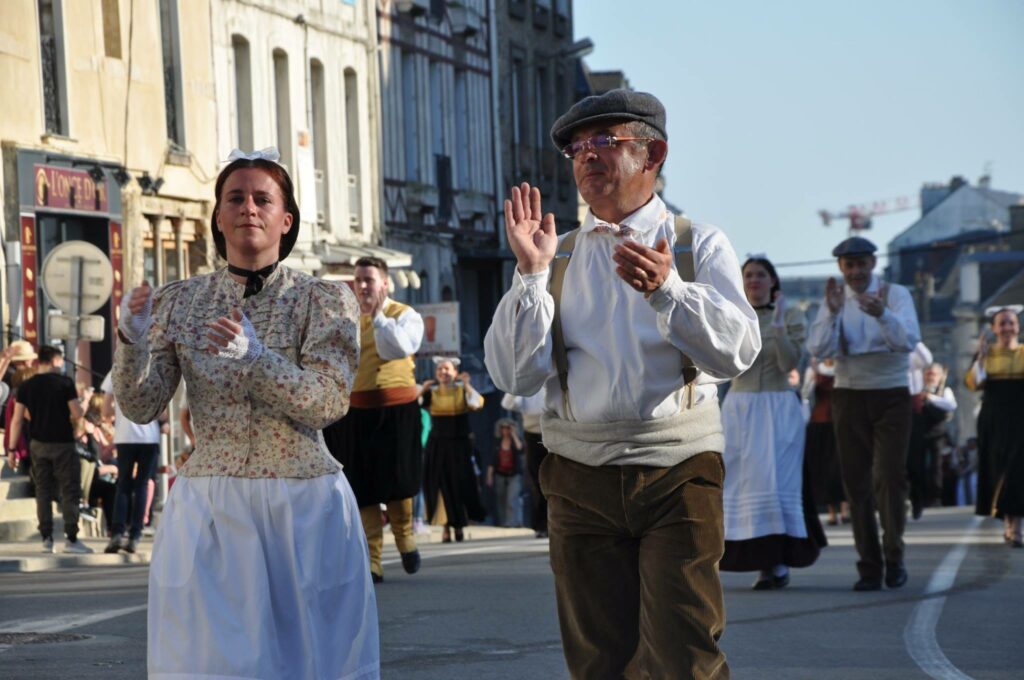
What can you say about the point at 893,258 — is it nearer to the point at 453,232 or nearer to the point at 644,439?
the point at 453,232

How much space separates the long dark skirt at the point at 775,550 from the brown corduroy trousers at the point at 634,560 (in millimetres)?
6862

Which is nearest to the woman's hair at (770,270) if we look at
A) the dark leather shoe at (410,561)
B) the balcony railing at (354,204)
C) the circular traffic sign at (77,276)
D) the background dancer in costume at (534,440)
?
the dark leather shoe at (410,561)

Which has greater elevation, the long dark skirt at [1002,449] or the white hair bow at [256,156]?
the white hair bow at [256,156]

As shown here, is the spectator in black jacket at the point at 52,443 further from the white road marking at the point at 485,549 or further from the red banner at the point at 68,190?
the red banner at the point at 68,190

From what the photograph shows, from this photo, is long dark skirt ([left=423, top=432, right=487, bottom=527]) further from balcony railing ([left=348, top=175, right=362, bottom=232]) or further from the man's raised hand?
the man's raised hand

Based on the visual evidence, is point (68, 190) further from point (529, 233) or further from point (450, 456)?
point (529, 233)

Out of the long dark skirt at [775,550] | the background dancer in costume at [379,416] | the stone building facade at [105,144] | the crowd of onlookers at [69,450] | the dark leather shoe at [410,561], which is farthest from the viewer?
the stone building facade at [105,144]

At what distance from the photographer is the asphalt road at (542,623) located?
10.2m

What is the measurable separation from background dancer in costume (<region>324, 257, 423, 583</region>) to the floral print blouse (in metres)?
7.06

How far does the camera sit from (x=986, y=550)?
18719 millimetres

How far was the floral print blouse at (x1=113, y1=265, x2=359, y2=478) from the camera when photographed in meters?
6.69

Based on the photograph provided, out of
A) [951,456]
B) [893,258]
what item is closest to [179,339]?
[951,456]

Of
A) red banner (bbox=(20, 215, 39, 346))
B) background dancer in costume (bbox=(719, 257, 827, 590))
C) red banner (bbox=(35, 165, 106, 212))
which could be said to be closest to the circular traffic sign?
red banner (bbox=(20, 215, 39, 346))

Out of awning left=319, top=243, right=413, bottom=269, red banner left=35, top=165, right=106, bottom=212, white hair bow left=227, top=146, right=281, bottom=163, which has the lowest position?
white hair bow left=227, top=146, right=281, bottom=163
